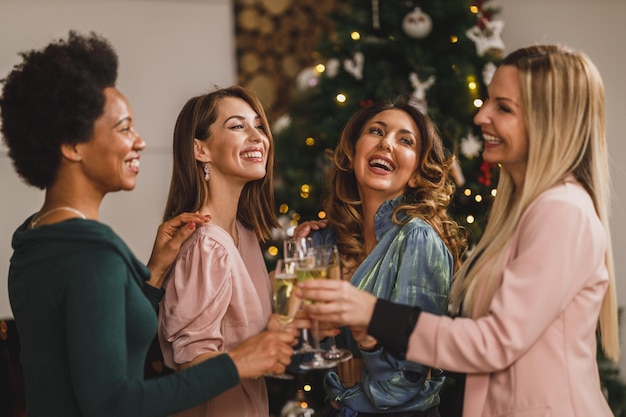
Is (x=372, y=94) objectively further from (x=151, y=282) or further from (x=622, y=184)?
(x=151, y=282)

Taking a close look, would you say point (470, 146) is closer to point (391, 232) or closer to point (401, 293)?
point (391, 232)

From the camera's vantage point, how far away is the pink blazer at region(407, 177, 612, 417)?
1.59 meters

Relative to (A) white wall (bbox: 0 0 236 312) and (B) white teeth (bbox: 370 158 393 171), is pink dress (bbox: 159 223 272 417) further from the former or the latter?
(A) white wall (bbox: 0 0 236 312)

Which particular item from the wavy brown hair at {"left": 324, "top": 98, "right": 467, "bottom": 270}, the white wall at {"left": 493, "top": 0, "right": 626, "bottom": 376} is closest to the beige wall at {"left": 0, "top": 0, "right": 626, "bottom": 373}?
the white wall at {"left": 493, "top": 0, "right": 626, "bottom": 376}

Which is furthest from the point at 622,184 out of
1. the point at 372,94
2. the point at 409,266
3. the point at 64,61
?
the point at 64,61

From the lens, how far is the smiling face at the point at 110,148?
63.4 inches

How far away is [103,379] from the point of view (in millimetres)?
1493

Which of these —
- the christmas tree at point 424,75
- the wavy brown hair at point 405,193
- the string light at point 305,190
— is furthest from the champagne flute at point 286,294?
the string light at point 305,190

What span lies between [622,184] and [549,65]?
2.41 meters

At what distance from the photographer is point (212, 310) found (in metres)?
2.01

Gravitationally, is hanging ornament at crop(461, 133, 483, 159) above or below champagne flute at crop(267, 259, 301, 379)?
above

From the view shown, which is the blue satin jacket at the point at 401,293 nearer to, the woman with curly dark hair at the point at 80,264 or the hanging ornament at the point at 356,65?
the woman with curly dark hair at the point at 80,264

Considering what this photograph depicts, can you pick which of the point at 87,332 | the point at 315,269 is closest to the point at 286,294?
the point at 315,269

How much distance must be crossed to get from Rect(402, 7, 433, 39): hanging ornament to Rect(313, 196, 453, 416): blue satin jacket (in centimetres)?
157
